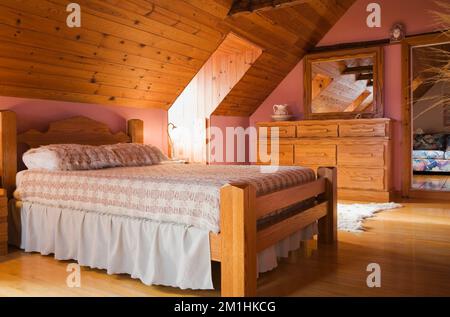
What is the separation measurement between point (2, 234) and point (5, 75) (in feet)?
3.99

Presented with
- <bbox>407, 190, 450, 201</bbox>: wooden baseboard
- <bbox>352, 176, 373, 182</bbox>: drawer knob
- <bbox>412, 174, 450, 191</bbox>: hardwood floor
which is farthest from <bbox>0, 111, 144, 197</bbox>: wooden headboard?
<bbox>412, 174, 450, 191</bbox>: hardwood floor

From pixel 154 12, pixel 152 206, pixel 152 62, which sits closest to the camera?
pixel 152 206

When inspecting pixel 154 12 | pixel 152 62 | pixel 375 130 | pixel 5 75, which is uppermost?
pixel 154 12

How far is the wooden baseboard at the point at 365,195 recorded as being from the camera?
4.83 meters

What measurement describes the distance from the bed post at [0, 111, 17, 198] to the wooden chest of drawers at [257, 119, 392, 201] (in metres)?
3.43

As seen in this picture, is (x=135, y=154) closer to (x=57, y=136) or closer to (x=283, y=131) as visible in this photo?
(x=57, y=136)

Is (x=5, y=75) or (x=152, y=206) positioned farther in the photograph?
(x=5, y=75)

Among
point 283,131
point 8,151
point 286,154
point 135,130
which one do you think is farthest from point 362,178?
point 8,151

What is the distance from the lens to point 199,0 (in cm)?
367

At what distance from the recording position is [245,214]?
1891 millimetres

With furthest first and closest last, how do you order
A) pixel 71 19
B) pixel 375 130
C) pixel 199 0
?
1. pixel 375 130
2. pixel 199 0
3. pixel 71 19

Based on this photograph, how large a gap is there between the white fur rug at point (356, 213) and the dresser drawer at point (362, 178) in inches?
13.5

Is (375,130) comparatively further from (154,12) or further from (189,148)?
(154,12)

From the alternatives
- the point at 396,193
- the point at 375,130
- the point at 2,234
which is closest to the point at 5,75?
the point at 2,234
